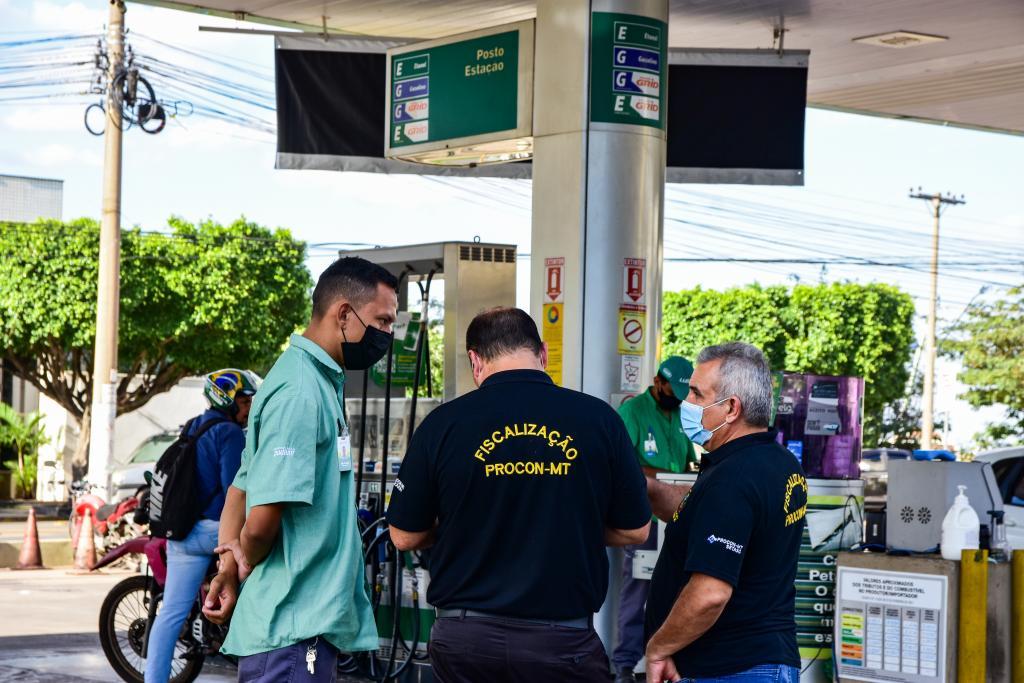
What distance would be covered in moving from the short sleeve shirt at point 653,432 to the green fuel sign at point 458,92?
1.80 m

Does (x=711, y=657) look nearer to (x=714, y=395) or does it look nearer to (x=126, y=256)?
(x=714, y=395)

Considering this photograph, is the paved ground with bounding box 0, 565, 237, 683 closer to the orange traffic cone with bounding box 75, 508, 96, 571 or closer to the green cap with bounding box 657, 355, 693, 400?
the orange traffic cone with bounding box 75, 508, 96, 571

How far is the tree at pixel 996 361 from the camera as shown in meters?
36.4

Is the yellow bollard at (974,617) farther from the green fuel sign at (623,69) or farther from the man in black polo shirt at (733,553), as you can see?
the green fuel sign at (623,69)

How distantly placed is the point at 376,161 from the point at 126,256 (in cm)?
2440

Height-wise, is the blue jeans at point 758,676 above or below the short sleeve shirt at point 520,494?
below

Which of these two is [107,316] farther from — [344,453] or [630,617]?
[344,453]

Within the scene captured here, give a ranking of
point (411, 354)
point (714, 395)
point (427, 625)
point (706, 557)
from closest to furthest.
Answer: point (706, 557) < point (714, 395) < point (427, 625) < point (411, 354)

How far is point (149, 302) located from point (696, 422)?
102ft

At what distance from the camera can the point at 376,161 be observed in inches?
417

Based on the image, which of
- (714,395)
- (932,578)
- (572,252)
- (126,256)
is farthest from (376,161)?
(126,256)

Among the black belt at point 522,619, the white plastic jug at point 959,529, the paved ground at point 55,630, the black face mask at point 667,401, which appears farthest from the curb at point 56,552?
the black belt at point 522,619

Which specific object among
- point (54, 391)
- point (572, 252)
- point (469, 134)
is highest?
point (469, 134)

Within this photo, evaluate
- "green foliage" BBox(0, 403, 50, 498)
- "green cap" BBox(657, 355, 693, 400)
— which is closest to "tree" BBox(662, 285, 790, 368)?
"green foliage" BBox(0, 403, 50, 498)
